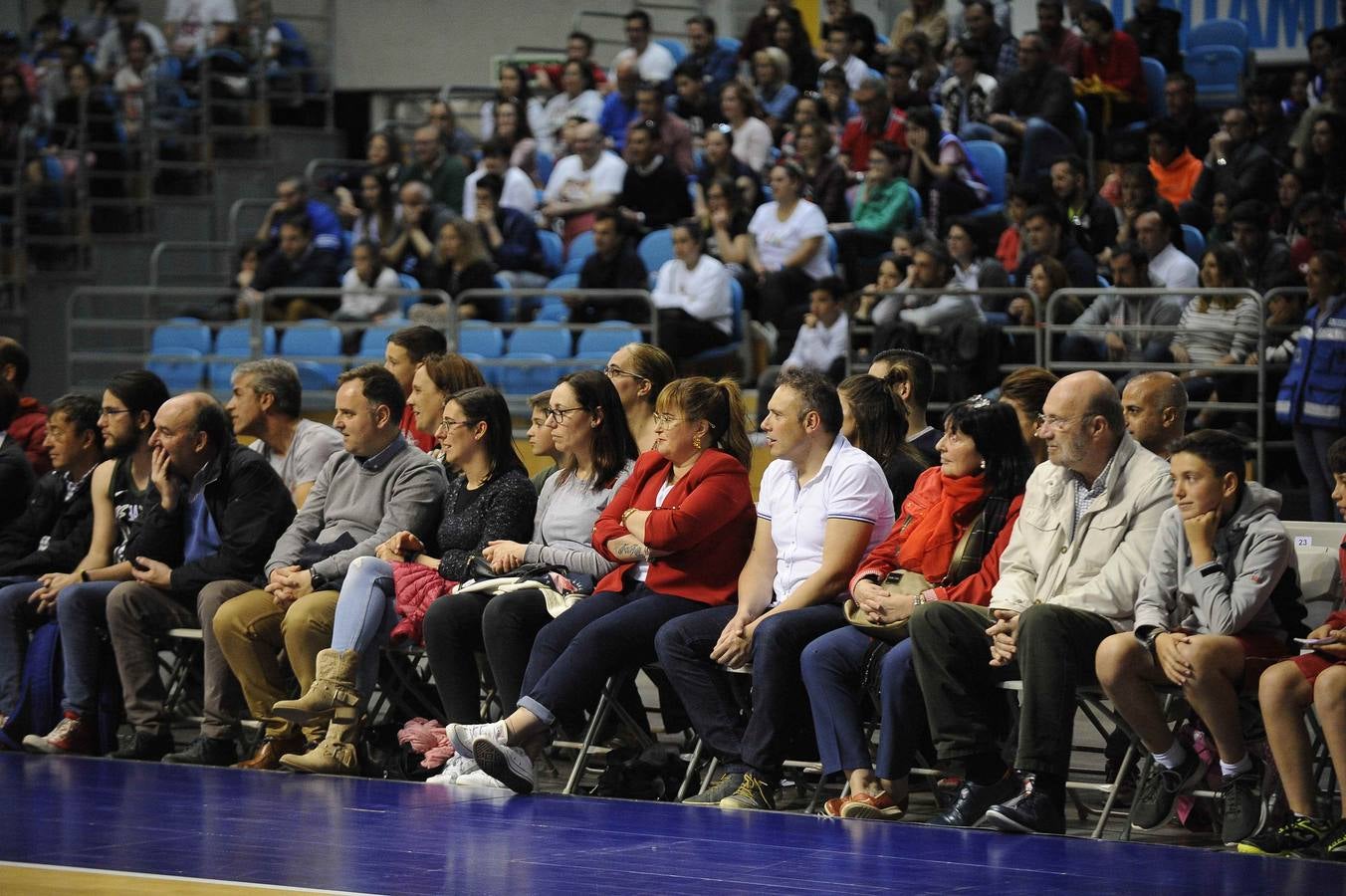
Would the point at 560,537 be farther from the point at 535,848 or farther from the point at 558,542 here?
the point at 535,848

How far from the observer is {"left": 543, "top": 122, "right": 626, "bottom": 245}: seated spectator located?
1434 centimetres

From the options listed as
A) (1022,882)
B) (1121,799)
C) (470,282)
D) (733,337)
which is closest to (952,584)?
(1121,799)

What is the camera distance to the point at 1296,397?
9586 mm

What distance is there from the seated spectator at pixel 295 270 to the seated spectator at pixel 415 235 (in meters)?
0.51

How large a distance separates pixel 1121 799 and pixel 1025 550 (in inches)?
42.2

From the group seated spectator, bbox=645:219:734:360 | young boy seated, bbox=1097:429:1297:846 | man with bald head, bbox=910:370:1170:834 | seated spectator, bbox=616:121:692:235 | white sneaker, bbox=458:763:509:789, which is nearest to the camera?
young boy seated, bbox=1097:429:1297:846

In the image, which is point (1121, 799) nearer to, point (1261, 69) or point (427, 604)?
point (427, 604)

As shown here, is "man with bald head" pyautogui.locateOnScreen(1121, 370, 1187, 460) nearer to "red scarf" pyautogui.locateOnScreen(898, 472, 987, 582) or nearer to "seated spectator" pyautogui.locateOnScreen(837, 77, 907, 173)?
"red scarf" pyautogui.locateOnScreen(898, 472, 987, 582)

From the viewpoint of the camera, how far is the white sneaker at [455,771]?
23.5ft

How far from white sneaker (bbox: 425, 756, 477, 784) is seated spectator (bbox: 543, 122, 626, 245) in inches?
301

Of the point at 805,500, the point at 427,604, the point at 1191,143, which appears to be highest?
the point at 1191,143

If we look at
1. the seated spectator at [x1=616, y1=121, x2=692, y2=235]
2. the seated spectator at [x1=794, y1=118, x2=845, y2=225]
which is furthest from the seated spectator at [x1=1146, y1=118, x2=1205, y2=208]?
the seated spectator at [x1=616, y1=121, x2=692, y2=235]

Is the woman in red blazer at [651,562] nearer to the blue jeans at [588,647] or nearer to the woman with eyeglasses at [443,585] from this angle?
the blue jeans at [588,647]

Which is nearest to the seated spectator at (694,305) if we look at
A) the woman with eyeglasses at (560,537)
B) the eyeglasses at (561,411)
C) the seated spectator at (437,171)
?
the seated spectator at (437,171)
